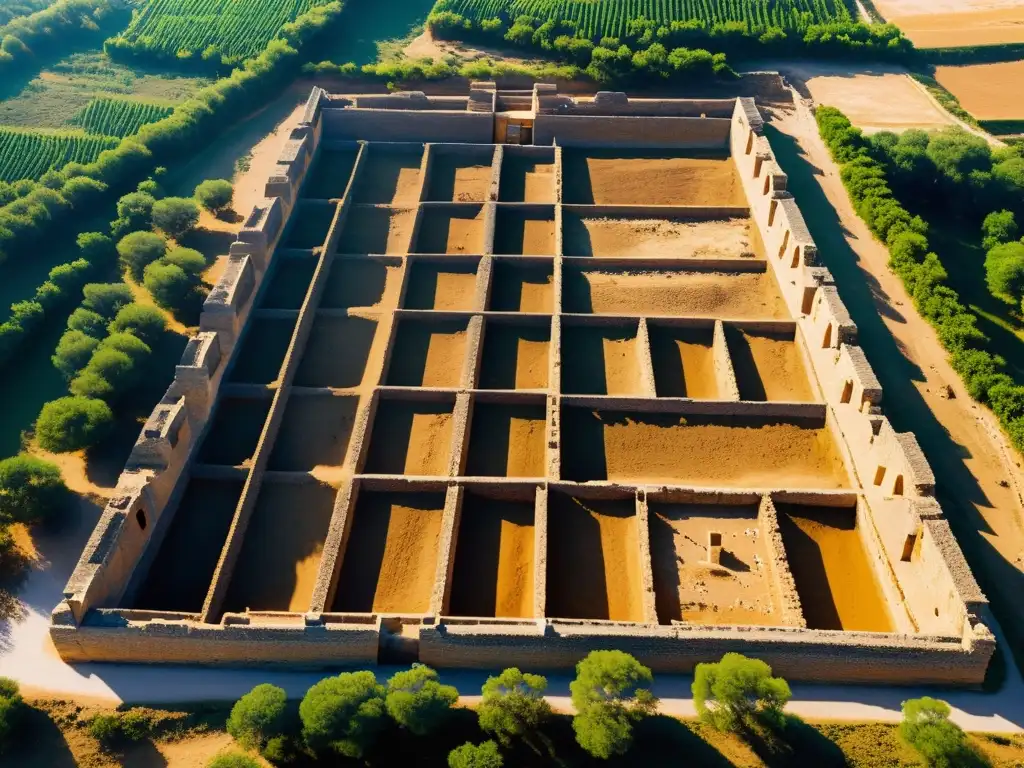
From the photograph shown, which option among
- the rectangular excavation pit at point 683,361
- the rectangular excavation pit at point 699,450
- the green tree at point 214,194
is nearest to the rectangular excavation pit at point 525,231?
the rectangular excavation pit at point 683,361

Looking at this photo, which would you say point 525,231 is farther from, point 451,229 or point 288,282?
point 288,282

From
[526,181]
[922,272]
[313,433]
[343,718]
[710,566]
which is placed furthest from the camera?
[526,181]

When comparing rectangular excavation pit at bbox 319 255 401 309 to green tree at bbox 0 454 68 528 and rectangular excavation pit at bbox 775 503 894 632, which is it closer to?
green tree at bbox 0 454 68 528

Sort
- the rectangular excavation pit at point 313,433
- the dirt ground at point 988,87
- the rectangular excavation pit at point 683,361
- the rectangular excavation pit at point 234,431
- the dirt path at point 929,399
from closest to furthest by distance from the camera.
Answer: the dirt path at point 929,399, the rectangular excavation pit at point 313,433, the rectangular excavation pit at point 234,431, the rectangular excavation pit at point 683,361, the dirt ground at point 988,87

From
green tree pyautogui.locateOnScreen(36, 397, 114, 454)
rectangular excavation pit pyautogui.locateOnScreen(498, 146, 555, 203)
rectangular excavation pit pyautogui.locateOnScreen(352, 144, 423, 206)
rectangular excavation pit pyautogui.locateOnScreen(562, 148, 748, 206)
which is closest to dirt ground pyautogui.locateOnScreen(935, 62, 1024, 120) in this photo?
rectangular excavation pit pyautogui.locateOnScreen(562, 148, 748, 206)

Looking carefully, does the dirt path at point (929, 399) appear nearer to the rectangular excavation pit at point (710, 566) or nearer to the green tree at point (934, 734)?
the green tree at point (934, 734)

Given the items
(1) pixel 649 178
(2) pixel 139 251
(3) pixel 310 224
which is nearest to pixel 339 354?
(3) pixel 310 224
